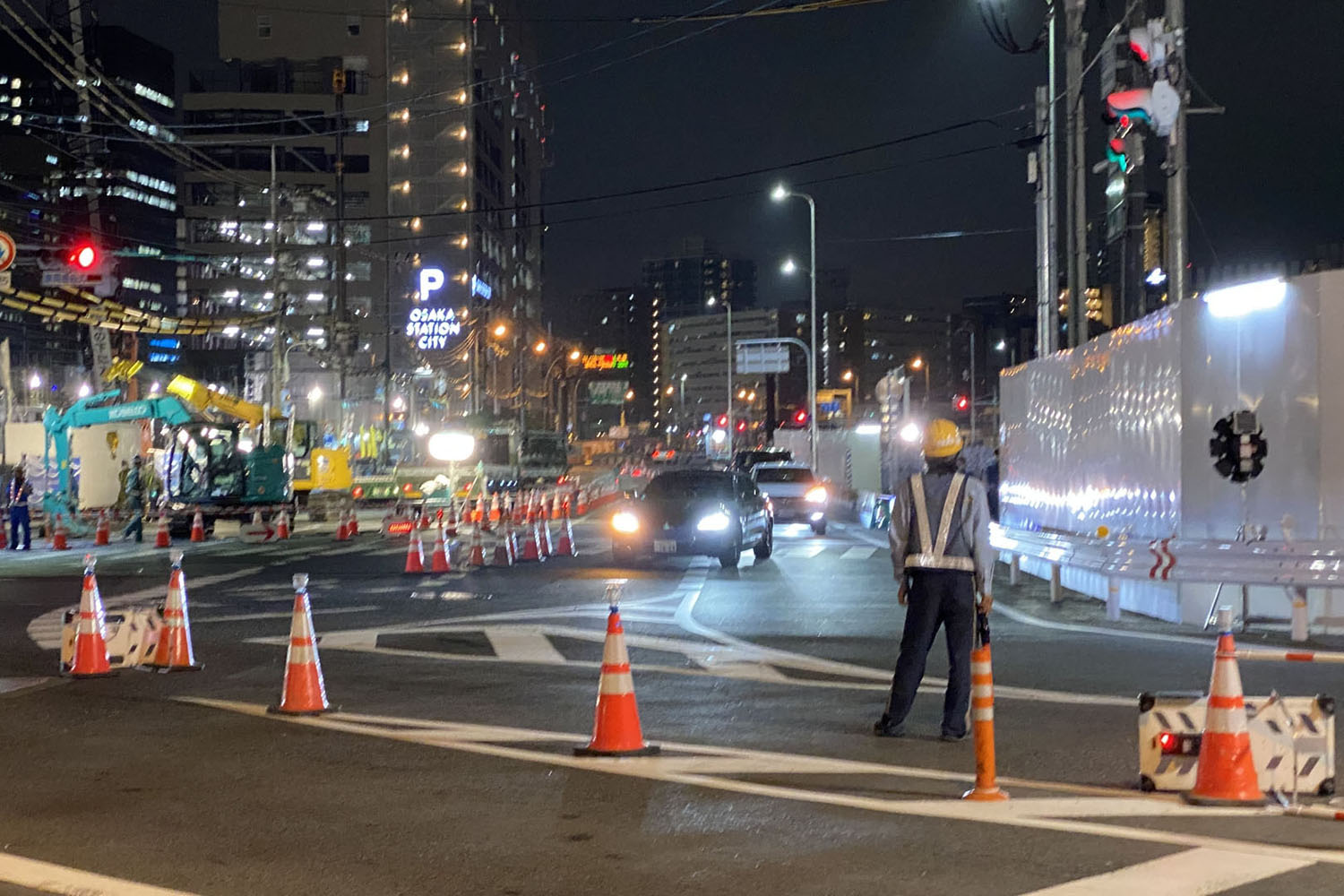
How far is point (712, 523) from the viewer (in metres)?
22.7

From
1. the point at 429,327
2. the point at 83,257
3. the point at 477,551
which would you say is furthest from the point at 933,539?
the point at 429,327

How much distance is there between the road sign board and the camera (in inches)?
2958

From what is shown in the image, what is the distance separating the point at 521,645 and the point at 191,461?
996 inches

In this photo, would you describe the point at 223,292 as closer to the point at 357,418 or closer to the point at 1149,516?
the point at 357,418

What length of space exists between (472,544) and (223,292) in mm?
110695

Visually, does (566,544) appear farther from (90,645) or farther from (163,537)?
(90,645)

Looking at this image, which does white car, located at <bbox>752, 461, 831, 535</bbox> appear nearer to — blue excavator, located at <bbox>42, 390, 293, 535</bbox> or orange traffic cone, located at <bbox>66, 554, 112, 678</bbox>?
blue excavator, located at <bbox>42, 390, 293, 535</bbox>

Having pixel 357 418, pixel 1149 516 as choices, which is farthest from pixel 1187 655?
pixel 357 418

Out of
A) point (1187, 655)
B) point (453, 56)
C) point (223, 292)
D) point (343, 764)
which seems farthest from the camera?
point (223, 292)

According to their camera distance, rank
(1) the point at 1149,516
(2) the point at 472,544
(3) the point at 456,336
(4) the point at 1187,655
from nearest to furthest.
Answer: (4) the point at 1187,655 → (1) the point at 1149,516 → (2) the point at 472,544 → (3) the point at 456,336

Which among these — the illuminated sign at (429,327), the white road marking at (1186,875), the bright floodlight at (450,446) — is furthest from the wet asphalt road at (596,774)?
the illuminated sign at (429,327)

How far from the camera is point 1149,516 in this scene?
1708cm

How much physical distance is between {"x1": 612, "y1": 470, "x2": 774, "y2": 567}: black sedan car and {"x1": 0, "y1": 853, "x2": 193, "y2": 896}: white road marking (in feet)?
53.2

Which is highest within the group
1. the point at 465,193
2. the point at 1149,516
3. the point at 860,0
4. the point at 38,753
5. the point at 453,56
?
the point at 453,56
